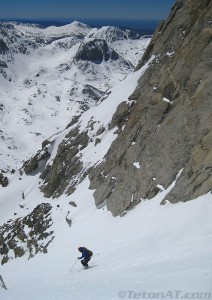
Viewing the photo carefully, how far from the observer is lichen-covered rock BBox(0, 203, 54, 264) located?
43.6 metres

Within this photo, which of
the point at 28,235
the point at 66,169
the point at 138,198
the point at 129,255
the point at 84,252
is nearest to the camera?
the point at 129,255

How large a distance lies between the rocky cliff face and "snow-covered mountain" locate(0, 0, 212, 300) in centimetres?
10

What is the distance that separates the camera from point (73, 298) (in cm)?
1434

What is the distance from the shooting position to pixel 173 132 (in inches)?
1195

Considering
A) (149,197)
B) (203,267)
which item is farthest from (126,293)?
(149,197)

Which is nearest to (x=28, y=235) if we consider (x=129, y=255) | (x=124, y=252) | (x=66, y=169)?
(x=66, y=169)

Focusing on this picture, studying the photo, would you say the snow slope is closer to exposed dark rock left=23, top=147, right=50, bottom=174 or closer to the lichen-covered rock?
the lichen-covered rock

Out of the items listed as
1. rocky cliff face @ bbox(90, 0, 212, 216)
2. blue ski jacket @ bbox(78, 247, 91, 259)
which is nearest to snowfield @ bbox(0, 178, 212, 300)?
blue ski jacket @ bbox(78, 247, 91, 259)

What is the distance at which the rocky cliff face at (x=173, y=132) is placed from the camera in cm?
2659

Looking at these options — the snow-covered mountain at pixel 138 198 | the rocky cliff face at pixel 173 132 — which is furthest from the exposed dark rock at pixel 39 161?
the rocky cliff face at pixel 173 132

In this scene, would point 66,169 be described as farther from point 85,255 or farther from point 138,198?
point 85,255

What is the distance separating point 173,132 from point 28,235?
26.7 meters

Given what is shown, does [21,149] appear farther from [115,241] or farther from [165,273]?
[165,273]

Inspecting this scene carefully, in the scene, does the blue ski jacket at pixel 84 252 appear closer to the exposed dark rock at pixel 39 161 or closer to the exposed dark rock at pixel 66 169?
the exposed dark rock at pixel 66 169
